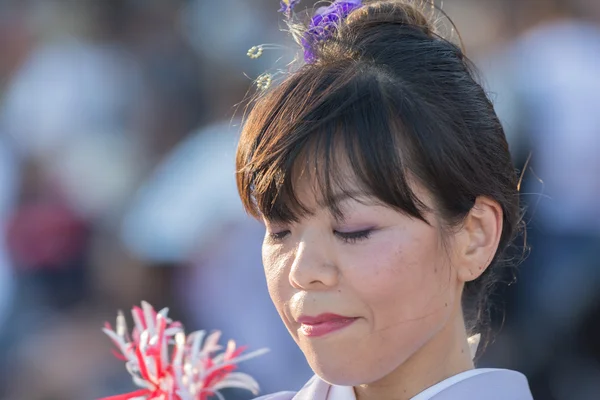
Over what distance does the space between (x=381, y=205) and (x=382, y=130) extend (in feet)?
0.41

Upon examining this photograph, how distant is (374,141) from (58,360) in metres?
2.40

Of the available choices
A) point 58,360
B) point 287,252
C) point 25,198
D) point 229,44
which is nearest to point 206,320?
point 58,360

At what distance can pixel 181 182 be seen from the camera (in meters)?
3.53

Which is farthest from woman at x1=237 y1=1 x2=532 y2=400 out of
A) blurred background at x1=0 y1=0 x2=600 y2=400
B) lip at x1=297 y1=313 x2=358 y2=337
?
blurred background at x1=0 y1=0 x2=600 y2=400

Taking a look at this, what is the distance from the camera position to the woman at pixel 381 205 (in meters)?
1.55

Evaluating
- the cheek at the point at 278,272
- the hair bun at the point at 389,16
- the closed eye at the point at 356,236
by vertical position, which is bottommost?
the cheek at the point at 278,272

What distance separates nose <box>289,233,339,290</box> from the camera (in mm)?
1535

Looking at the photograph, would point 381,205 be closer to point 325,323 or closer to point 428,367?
point 325,323

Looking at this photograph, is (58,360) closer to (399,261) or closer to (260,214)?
(260,214)

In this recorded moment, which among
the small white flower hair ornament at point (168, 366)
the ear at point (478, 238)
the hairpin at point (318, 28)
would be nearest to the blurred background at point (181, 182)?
the hairpin at point (318, 28)

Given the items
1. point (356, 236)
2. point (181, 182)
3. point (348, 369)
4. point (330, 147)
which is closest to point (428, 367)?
point (348, 369)

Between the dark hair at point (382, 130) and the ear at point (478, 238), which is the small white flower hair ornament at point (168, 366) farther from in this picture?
the ear at point (478, 238)

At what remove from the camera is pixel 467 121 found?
5.45ft

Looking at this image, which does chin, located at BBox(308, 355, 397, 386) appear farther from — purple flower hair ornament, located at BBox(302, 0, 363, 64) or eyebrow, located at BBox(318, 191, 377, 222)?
purple flower hair ornament, located at BBox(302, 0, 363, 64)
